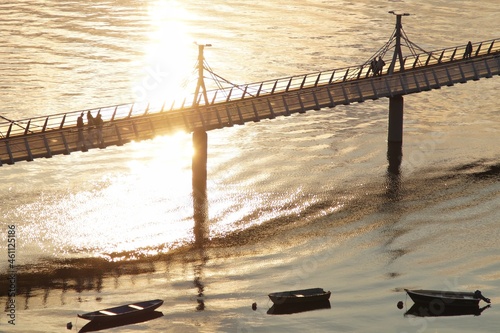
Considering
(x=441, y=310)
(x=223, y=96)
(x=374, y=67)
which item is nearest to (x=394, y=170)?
(x=374, y=67)

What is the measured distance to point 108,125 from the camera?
67.6 metres

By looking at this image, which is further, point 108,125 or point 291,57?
point 291,57

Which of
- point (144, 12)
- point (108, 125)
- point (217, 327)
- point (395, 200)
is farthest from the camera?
point (144, 12)

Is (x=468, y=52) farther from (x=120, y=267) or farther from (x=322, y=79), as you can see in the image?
(x=120, y=267)

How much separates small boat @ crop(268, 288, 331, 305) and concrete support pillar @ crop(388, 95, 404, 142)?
26.4 metres

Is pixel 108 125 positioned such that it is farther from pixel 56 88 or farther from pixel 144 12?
pixel 144 12

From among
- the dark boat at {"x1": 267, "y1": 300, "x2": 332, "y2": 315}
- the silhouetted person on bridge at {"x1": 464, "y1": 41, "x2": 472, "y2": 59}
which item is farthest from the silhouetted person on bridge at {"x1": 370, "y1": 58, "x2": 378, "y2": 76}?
the dark boat at {"x1": 267, "y1": 300, "x2": 332, "y2": 315}

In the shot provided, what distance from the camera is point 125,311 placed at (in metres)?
55.2

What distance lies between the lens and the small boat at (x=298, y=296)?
57.0 meters

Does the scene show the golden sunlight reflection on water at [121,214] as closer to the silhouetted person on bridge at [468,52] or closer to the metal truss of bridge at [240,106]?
the metal truss of bridge at [240,106]

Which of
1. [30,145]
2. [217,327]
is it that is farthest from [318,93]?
[217,327]

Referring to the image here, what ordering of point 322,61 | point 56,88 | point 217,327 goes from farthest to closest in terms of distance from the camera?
1. point 322,61
2. point 56,88
3. point 217,327

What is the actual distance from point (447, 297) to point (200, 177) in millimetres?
21186

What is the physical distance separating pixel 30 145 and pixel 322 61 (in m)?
43.6
